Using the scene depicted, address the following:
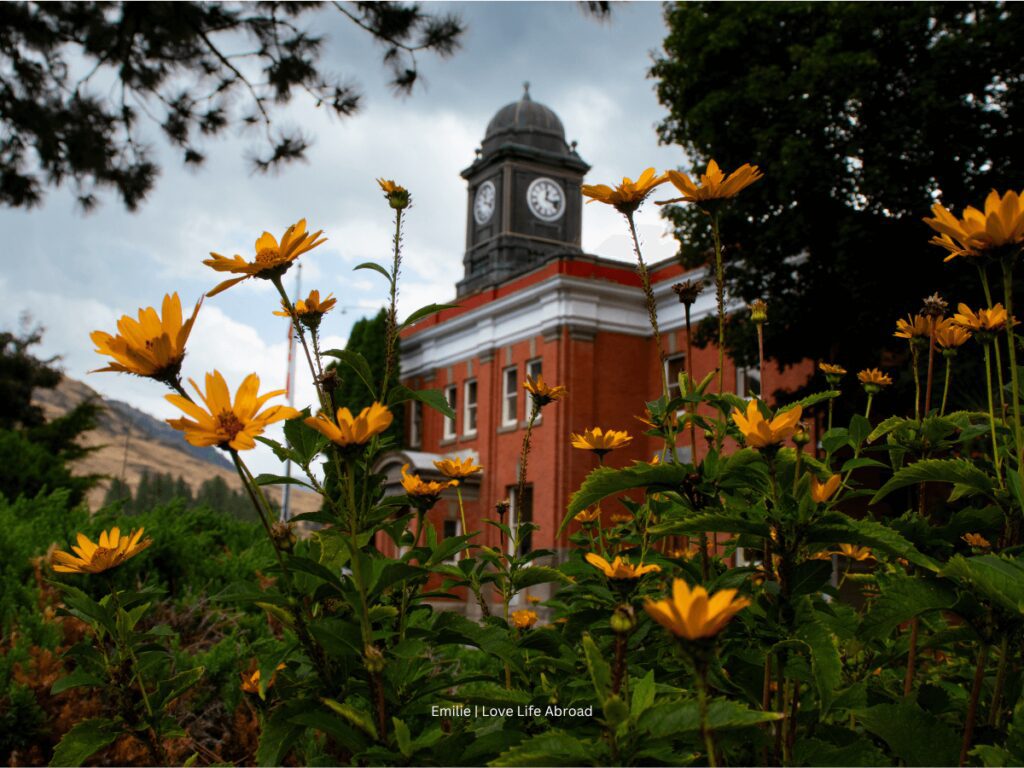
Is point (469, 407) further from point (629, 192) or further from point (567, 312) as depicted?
point (629, 192)

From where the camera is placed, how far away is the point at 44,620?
342 centimetres

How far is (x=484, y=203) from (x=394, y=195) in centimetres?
3643

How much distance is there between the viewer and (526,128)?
39.1 metres

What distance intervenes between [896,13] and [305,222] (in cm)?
1551

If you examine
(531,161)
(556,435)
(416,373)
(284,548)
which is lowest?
(284,548)

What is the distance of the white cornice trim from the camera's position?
2329 centimetres

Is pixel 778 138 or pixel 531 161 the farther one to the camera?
pixel 531 161

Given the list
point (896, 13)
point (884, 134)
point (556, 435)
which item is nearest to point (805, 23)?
point (896, 13)

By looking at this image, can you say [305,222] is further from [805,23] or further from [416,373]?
[416,373]

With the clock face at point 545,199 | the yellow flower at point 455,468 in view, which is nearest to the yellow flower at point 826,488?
the yellow flower at point 455,468

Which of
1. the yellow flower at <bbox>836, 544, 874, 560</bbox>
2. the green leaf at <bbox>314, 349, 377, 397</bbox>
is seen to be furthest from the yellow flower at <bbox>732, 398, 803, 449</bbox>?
the yellow flower at <bbox>836, 544, 874, 560</bbox>

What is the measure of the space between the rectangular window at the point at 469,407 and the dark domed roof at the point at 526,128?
48.2 feet

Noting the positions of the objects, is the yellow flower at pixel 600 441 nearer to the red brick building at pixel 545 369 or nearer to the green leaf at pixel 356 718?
the green leaf at pixel 356 718

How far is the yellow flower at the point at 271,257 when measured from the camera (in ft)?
5.14
